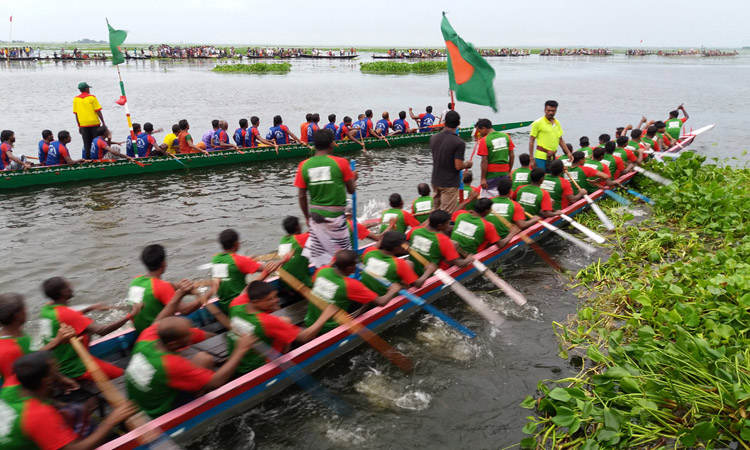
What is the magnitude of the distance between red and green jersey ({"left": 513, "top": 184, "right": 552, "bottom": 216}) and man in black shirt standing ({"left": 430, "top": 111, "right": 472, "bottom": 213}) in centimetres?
135

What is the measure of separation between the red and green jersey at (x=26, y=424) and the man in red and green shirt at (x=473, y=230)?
5444mm

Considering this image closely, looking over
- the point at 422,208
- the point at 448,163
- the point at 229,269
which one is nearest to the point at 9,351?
the point at 229,269

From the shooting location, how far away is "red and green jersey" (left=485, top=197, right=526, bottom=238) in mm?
7965

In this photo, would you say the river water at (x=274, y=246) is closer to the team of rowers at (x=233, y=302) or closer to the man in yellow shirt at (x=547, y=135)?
the team of rowers at (x=233, y=302)

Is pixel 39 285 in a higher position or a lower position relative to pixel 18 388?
lower

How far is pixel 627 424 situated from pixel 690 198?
305 inches

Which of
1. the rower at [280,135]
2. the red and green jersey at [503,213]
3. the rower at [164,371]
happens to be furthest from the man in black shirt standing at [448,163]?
the rower at [280,135]

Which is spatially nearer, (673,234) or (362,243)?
(673,234)

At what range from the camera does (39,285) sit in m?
8.05

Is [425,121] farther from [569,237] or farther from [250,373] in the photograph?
[250,373]

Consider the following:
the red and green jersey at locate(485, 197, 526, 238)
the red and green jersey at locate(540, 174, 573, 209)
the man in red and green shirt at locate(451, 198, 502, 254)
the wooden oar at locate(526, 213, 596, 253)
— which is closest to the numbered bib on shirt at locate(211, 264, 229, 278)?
the man in red and green shirt at locate(451, 198, 502, 254)

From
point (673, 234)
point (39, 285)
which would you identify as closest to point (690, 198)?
point (673, 234)

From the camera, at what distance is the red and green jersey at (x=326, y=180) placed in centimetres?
597

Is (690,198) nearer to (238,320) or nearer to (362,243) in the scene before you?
(362,243)
